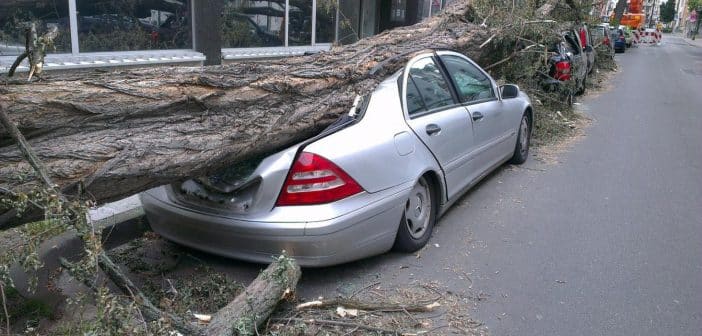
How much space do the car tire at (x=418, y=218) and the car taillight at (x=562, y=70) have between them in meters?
6.78

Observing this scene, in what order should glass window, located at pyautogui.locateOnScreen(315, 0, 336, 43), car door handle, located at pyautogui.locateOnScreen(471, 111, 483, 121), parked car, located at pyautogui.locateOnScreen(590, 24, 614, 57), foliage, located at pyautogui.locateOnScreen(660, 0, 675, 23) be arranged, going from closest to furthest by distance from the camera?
car door handle, located at pyautogui.locateOnScreen(471, 111, 483, 121) < glass window, located at pyautogui.locateOnScreen(315, 0, 336, 43) < parked car, located at pyautogui.locateOnScreen(590, 24, 614, 57) < foliage, located at pyautogui.locateOnScreen(660, 0, 675, 23)

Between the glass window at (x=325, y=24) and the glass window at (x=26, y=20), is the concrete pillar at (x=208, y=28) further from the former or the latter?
the glass window at (x=325, y=24)

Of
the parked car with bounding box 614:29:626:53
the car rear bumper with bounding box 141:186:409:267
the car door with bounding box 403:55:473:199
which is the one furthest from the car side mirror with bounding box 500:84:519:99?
the parked car with bounding box 614:29:626:53

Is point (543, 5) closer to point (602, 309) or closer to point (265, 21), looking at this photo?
point (265, 21)

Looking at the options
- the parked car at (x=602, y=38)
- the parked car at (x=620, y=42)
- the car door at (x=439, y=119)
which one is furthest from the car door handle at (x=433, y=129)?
the parked car at (x=620, y=42)

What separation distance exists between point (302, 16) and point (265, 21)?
1.35m

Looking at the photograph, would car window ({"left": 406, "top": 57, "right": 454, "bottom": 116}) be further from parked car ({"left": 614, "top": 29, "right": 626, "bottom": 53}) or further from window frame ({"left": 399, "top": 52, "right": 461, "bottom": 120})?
parked car ({"left": 614, "top": 29, "right": 626, "bottom": 53})

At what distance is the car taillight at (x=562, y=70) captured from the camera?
10.6 metres

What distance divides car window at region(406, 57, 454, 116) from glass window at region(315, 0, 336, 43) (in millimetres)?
7486

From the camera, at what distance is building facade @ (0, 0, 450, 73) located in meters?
7.02

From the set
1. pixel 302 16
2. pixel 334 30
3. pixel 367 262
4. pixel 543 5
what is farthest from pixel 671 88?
pixel 367 262

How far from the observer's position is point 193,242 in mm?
3977

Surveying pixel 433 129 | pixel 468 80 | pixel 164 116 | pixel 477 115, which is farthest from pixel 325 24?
pixel 164 116

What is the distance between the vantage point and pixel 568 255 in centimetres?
455
